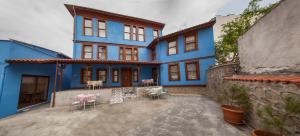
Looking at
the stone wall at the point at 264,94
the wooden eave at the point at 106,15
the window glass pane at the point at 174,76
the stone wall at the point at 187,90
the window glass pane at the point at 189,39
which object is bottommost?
the stone wall at the point at 187,90

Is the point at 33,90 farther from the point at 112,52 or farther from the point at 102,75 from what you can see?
the point at 112,52

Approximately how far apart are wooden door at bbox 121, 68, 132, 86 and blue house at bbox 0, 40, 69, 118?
6.73 meters

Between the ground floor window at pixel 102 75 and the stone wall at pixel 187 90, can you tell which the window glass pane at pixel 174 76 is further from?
the ground floor window at pixel 102 75

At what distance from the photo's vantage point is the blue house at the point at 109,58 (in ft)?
23.7

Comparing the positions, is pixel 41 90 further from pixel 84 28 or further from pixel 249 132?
pixel 249 132

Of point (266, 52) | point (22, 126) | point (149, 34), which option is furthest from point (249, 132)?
point (149, 34)

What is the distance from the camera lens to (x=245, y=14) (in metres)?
9.55

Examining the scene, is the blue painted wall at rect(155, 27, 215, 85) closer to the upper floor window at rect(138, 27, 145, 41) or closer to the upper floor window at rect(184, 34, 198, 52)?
the upper floor window at rect(184, 34, 198, 52)

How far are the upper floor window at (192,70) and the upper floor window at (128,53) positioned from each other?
6.43m

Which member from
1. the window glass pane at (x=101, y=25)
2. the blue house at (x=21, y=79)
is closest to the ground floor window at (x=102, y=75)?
the blue house at (x=21, y=79)

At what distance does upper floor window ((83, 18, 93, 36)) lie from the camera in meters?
11.0

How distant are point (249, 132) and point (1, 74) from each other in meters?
12.2

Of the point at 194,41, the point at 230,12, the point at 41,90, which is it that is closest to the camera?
the point at 41,90

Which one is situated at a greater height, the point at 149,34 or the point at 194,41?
the point at 149,34
